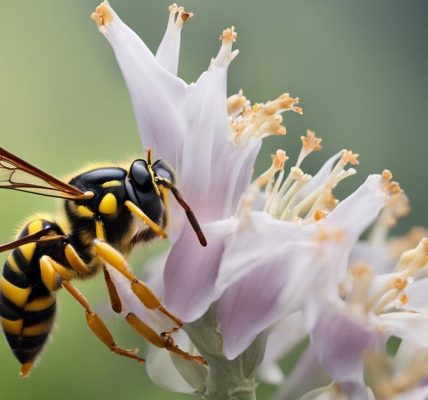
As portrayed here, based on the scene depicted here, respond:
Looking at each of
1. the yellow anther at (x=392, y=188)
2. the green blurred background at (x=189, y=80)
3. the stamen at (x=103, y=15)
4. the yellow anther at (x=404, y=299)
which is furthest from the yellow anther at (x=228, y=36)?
the green blurred background at (x=189, y=80)

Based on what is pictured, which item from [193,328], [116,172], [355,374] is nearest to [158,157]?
[116,172]

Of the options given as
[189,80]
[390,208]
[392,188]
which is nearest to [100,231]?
[392,188]

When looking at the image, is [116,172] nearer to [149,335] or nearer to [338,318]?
[149,335]

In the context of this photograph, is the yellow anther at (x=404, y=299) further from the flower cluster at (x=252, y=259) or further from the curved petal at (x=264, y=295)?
the curved petal at (x=264, y=295)

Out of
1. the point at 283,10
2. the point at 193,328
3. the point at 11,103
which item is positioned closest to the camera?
the point at 193,328

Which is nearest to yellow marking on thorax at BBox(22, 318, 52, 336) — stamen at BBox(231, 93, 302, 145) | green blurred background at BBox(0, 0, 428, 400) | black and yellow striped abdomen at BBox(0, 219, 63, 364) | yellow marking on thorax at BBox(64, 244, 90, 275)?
black and yellow striped abdomen at BBox(0, 219, 63, 364)

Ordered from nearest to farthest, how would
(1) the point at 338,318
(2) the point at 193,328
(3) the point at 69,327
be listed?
(1) the point at 338,318 < (2) the point at 193,328 < (3) the point at 69,327

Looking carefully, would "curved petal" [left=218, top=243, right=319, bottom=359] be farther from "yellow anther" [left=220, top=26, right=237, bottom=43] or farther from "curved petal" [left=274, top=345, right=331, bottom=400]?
"yellow anther" [left=220, top=26, right=237, bottom=43]
